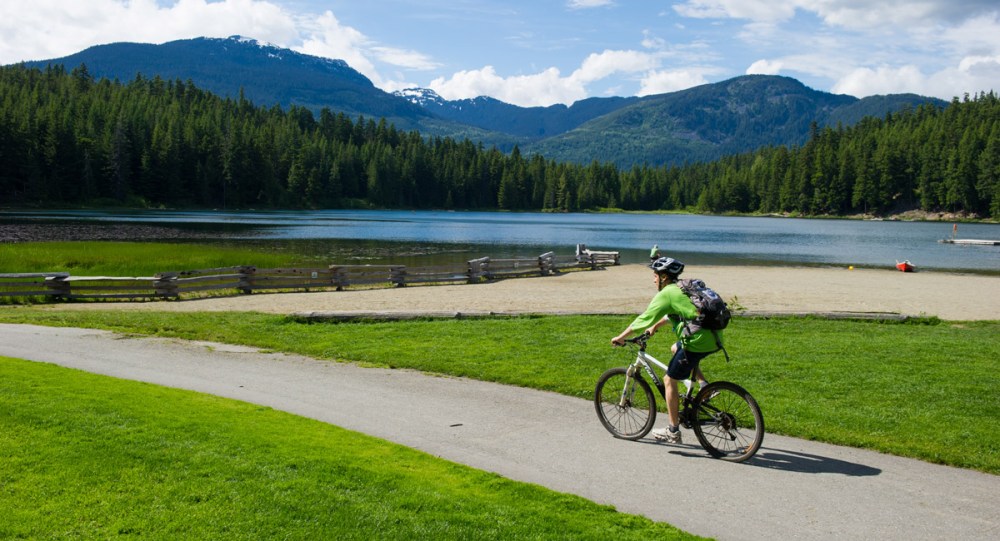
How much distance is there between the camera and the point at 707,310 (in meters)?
8.41

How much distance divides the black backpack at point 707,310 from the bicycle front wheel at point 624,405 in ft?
4.64

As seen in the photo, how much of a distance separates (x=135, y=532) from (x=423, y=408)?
5575 millimetres

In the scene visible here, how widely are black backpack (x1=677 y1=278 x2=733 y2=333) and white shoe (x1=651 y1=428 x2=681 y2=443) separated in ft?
5.08

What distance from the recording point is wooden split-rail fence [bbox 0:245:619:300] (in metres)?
27.5

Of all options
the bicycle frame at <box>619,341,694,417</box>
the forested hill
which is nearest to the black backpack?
the bicycle frame at <box>619,341,694,417</box>

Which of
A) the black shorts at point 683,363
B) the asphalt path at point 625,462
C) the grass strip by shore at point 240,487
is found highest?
the black shorts at point 683,363

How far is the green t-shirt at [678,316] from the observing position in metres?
8.54

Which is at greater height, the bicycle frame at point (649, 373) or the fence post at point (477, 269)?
the bicycle frame at point (649, 373)

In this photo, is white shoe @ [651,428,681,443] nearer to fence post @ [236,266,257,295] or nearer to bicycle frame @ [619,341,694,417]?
bicycle frame @ [619,341,694,417]

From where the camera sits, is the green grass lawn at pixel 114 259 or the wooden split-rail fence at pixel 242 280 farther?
the green grass lawn at pixel 114 259

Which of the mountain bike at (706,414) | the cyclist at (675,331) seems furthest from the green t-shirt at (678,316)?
the mountain bike at (706,414)

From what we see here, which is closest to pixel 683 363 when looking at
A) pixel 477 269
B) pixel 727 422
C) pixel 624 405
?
pixel 727 422

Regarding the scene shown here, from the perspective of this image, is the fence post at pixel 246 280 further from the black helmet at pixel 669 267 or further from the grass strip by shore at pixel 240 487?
the black helmet at pixel 669 267

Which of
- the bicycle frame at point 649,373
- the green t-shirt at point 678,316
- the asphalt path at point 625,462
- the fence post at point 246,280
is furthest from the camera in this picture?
the fence post at point 246,280
